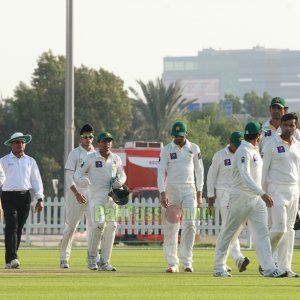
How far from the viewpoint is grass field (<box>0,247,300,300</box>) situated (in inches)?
667

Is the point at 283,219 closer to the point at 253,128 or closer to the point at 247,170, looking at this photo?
the point at 247,170

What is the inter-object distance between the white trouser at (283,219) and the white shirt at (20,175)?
461 cm

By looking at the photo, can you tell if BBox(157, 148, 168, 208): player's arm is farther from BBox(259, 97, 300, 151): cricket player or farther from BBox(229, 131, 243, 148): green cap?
BBox(259, 97, 300, 151): cricket player

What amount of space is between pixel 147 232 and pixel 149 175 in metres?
5.48

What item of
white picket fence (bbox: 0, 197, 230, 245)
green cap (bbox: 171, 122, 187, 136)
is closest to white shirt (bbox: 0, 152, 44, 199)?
green cap (bbox: 171, 122, 187, 136)

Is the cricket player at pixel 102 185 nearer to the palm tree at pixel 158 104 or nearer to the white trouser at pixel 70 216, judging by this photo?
the white trouser at pixel 70 216

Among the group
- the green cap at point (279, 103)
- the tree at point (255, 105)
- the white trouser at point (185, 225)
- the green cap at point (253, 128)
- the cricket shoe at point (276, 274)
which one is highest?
the tree at point (255, 105)

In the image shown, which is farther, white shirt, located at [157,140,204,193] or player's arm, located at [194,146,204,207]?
player's arm, located at [194,146,204,207]

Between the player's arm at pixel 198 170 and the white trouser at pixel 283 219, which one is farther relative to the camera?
the player's arm at pixel 198 170

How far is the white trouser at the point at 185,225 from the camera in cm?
2266

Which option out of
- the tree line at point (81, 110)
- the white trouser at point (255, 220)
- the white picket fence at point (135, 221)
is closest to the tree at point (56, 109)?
the tree line at point (81, 110)

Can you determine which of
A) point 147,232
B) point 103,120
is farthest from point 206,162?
point 147,232

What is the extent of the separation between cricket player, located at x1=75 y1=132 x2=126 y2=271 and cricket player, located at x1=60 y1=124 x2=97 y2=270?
38 cm

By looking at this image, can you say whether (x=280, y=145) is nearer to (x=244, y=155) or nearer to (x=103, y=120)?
(x=244, y=155)
